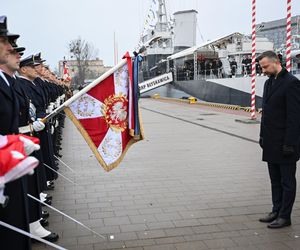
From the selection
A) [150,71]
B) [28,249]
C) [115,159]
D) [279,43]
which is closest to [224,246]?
[115,159]

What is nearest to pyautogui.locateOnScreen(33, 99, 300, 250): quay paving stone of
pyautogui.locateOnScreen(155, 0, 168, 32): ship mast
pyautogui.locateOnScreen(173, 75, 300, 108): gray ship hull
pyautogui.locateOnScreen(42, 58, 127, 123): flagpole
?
pyautogui.locateOnScreen(42, 58, 127, 123): flagpole

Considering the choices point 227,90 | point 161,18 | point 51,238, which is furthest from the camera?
Result: point 161,18

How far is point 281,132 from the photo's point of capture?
4.43m

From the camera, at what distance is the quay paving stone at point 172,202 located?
4.16m

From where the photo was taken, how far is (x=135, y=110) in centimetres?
447

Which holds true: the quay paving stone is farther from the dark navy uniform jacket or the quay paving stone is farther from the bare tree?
the bare tree

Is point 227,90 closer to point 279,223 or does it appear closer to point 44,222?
point 279,223

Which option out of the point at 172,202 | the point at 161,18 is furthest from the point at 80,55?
the point at 172,202

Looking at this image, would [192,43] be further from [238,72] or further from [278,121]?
[278,121]

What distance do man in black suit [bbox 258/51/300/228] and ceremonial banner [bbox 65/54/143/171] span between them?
1.57 meters

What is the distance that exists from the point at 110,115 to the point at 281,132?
200 cm

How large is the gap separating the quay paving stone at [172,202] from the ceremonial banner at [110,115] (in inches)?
34.4

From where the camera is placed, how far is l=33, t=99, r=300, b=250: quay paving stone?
13.6 ft

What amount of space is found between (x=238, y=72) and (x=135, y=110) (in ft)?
71.8
